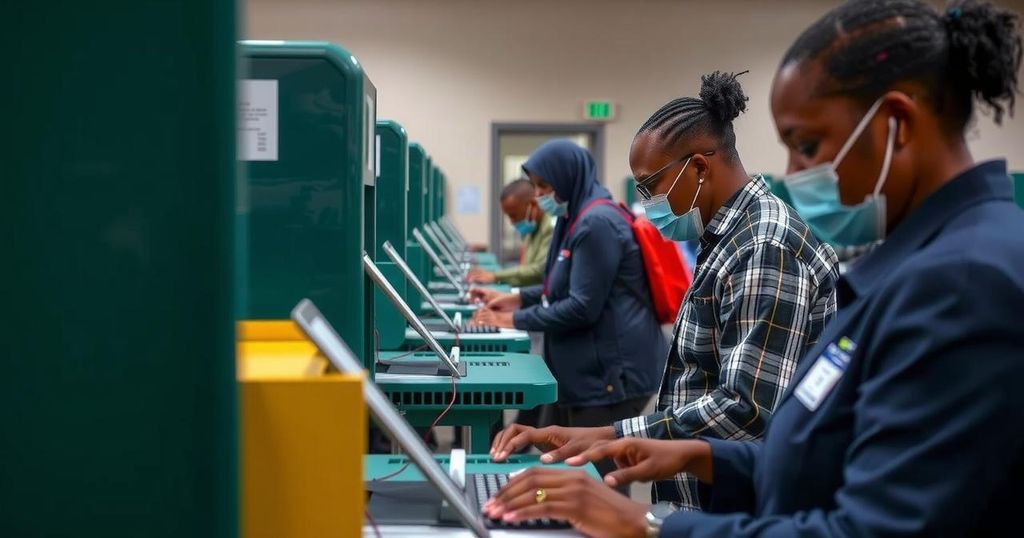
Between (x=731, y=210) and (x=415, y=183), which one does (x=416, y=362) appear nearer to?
(x=731, y=210)

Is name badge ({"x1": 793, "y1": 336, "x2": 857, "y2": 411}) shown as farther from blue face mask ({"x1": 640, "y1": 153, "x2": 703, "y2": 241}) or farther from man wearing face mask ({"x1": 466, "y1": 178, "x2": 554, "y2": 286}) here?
man wearing face mask ({"x1": 466, "y1": 178, "x2": 554, "y2": 286})

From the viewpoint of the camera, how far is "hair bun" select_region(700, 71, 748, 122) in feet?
5.67

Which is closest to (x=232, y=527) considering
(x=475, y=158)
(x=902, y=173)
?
(x=902, y=173)

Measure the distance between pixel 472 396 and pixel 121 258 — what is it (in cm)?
146

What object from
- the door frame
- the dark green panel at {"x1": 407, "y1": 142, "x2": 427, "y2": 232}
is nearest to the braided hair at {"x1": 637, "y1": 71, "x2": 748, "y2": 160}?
the dark green panel at {"x1": 407, "y1": 142, "x2": 427, "y2": 232}

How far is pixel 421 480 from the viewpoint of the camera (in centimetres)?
132

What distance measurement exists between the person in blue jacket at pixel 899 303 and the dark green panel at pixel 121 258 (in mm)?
498

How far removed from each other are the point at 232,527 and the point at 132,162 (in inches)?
11.9

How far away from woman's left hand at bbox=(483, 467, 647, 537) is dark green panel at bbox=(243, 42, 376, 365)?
0.53 metres

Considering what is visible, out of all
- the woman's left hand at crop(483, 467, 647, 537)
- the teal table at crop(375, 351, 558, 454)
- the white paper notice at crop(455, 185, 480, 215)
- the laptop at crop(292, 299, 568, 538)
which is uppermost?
the white paper notice at crop(455, 185, 480, 215)

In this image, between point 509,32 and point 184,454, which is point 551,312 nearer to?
point 184,454

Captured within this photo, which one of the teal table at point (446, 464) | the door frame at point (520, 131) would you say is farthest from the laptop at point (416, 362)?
the door frame at point (520, 131)

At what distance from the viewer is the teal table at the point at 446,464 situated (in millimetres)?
1354

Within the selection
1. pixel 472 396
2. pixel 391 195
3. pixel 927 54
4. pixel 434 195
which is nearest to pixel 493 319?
pixel 391 195
